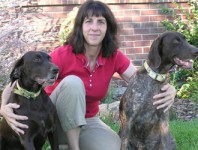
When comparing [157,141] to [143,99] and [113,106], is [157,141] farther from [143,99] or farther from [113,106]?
[113,106]

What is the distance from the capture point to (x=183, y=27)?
8.51 m

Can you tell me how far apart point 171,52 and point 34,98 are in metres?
1.44

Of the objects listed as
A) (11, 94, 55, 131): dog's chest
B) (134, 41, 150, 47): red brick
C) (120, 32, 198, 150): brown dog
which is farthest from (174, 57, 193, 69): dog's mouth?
(134, 41, 150, 47): red brick

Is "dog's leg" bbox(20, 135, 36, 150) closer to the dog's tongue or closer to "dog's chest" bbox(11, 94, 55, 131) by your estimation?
"dog's chest" bbox(11, 94, 55, 131)

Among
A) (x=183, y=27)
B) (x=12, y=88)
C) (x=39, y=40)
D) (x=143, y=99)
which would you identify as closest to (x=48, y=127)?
(x=12, y=88)

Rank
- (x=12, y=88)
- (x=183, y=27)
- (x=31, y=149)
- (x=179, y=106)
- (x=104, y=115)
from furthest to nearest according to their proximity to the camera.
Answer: (x=183, y=27), (x=179, y=106), (x=104, y=115), (x=12, y=88), (x=31, y=149)

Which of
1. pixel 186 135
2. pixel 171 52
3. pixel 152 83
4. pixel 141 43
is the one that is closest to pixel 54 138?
pixel 152 83

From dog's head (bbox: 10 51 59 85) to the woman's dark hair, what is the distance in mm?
539

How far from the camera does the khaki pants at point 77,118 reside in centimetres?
439

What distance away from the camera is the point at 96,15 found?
4680 millimetres

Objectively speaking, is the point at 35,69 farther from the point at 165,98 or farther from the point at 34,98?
the point at 165,98

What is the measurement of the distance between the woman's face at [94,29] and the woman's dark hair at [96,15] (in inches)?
2.0

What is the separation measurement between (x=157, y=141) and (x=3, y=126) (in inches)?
64.3

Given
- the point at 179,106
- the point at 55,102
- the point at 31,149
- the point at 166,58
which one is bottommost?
the point at 179,106
